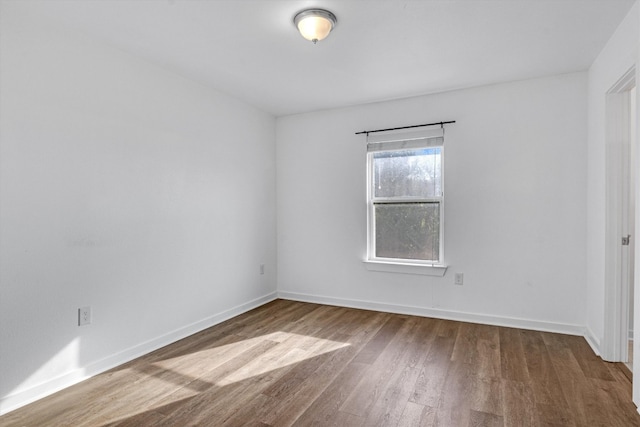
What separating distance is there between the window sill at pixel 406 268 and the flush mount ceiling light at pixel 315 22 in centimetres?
262

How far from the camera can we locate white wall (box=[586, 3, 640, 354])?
2.46m

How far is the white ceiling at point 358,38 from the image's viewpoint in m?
2.21

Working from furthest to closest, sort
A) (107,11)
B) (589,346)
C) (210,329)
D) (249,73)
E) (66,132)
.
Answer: (210,329), (249,73), (589,346), (66,132), (107,11)


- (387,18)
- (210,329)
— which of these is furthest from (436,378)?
(387,18)

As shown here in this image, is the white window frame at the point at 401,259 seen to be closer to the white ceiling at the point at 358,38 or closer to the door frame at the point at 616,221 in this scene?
the white ceiling at the point at 358,38

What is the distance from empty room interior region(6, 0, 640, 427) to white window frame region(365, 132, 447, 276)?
25mm

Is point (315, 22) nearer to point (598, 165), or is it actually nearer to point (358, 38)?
point (358, 38)

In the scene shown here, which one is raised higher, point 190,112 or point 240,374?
point 190,112

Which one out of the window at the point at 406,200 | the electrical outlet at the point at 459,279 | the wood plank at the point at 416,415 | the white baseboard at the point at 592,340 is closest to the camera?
the wood plank at the point at 416,415

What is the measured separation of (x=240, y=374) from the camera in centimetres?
255

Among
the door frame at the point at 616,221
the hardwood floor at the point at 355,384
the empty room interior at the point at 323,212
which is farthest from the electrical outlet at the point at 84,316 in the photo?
the door frame at the point at 616,221

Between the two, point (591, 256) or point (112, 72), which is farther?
point (591, 256)

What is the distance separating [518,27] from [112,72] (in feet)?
10.2

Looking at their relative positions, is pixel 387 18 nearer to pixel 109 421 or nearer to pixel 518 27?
pixel 518 27
